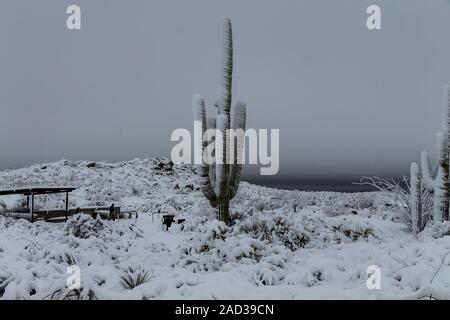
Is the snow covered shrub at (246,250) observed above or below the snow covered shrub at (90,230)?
above

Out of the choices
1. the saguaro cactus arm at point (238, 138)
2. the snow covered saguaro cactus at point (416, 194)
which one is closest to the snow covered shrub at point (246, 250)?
the saguaro cactus arm at point (238, 138)

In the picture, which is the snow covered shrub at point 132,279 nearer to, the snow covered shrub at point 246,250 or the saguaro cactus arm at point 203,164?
the snow covered shrub at point 246,250

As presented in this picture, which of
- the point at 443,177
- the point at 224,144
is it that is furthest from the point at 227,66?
the point at 443,177

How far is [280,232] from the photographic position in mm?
9008

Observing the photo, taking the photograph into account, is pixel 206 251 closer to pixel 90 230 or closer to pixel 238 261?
pixel 238 261

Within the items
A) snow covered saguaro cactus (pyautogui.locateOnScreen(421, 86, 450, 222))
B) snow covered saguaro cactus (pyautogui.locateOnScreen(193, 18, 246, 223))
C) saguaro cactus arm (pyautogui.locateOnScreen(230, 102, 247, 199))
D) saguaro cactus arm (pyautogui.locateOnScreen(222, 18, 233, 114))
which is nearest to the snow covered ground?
snow covered saguaro cactus (pyautogui.locateOnScreen(421, 86, 450, 222))

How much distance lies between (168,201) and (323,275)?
24.2 meters

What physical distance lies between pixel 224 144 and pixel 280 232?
260 cm

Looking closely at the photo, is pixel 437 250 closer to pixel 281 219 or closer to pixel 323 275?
pixel 323 275

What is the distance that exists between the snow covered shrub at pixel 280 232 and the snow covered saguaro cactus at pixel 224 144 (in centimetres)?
135

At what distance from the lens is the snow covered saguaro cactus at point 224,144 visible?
9.57 m

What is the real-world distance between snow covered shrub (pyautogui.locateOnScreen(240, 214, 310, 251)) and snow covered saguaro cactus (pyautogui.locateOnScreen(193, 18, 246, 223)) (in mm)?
1346

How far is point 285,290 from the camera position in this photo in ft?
15.7
